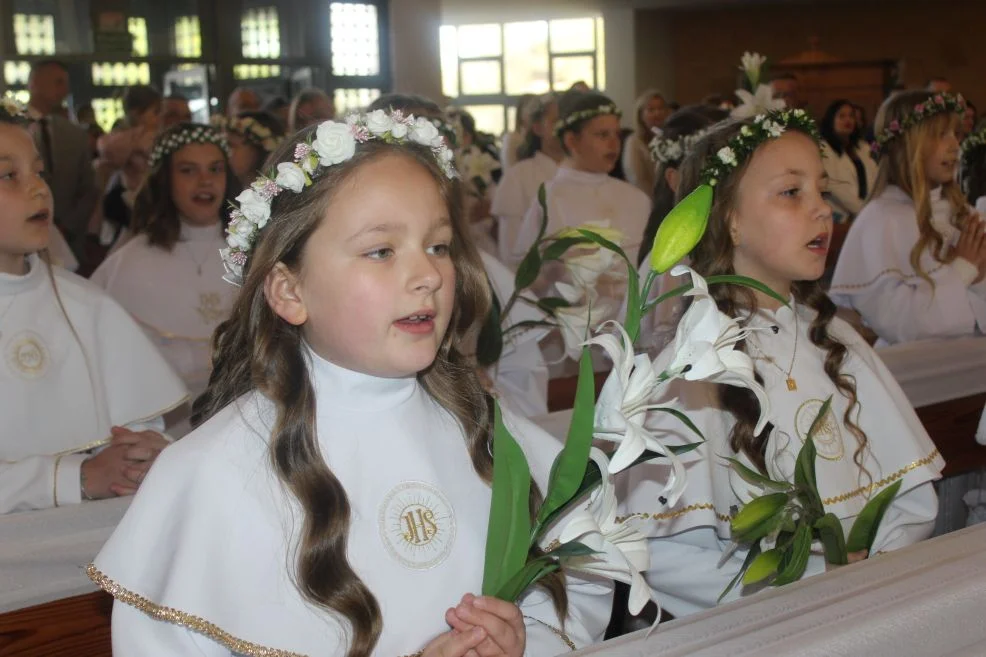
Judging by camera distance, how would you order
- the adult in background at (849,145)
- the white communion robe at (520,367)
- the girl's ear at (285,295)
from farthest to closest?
the adult in background at (849,145), the white communion robe at (520,367), the girl's ear at (285,295)

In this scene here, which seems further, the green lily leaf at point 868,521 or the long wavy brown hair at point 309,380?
the green lily leaf at point 868,521

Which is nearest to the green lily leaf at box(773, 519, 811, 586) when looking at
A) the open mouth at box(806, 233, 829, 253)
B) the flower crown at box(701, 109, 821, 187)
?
the open mouth at box(806, 233, 829, 253)

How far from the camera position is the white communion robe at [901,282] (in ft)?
17.0

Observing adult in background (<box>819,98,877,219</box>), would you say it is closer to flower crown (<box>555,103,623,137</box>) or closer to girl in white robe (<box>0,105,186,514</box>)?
flower crown (<box>555,103,623,137</box>)

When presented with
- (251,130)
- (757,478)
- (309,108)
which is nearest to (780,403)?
(757,478)

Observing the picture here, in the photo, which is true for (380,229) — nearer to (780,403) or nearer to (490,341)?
(780,403)

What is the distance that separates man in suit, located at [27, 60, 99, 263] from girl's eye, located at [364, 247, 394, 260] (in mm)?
7119

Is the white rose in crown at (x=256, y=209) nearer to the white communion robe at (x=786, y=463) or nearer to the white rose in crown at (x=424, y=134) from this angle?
the white rose in crown at (x=424, y=134)

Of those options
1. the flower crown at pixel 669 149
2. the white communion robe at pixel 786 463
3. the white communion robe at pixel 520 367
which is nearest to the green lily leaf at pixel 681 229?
the white communion robe at pixel 786 463

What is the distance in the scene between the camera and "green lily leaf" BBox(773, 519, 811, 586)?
2072 millimetres

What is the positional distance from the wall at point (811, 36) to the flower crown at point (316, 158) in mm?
19056

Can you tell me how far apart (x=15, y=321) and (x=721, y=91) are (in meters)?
19.0

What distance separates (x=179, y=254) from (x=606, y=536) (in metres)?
3.95

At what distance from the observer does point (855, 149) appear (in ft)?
40.0
